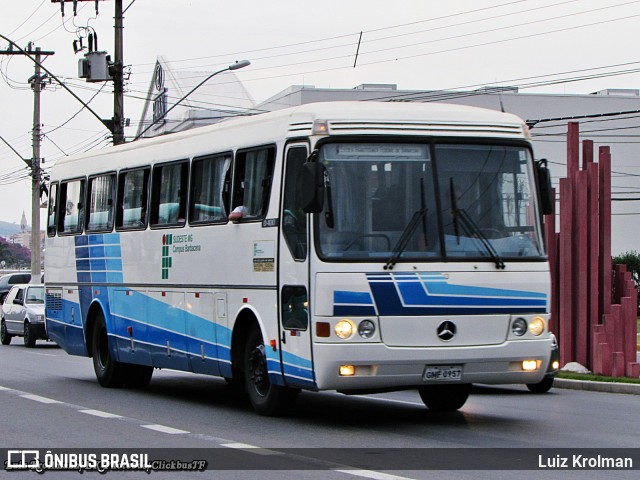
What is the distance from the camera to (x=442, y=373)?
40.6 ft

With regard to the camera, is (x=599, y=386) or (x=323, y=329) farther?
(x=599, y=386)

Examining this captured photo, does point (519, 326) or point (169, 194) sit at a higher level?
point (169, 194)

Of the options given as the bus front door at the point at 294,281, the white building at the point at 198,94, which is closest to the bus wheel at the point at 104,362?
the bus front door at the point at 294,281

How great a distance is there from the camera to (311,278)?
12.3 metres

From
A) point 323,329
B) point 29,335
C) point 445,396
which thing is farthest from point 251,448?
point 29,335

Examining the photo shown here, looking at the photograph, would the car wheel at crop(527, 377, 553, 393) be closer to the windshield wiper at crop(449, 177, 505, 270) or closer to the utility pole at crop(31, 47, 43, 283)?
the windshield wiper at crop(449, 177, 505, 270)

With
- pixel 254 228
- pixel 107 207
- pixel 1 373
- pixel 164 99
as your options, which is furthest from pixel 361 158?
pixel 164 99

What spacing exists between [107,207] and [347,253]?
7.24 m

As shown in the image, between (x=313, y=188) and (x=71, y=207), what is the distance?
29.9 feet

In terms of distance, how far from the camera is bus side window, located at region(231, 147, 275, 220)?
13.5m

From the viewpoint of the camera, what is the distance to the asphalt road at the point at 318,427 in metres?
10.1

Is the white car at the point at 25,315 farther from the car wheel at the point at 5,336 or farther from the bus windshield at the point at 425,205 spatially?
the bus windshield at the point at 425,205

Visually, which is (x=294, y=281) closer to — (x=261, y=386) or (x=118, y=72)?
(x=261, y=386)

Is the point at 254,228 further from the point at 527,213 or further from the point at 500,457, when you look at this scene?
the point at 500,457
